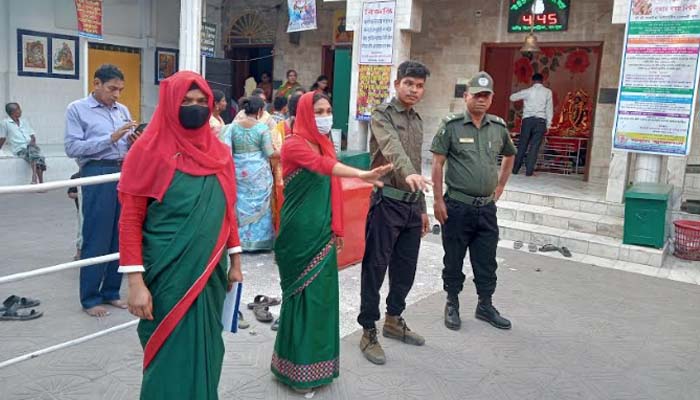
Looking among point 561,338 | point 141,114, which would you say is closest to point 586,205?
point 561,338

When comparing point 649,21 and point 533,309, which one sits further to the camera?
point 649,21

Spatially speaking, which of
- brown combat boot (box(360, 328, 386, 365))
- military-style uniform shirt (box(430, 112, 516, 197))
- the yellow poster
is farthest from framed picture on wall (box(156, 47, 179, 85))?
brown combat boot (box(360, 328, 386, 365))

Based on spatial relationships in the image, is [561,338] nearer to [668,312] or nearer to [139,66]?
[668,312]

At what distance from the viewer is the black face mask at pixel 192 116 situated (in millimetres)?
2412

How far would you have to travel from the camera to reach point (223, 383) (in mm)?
3465

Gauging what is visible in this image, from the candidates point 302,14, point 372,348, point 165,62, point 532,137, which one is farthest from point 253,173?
point 165,62

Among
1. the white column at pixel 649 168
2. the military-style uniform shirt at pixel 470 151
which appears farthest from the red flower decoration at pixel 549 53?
the military-style uniform shirt at pixel 470 151

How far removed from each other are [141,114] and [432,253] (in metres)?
8.80

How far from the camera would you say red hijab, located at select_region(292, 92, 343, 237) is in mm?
3336

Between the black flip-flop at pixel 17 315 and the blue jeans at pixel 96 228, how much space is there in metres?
0.31

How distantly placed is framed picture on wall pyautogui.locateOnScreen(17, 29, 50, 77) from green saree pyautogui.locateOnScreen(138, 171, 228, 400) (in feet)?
32.3

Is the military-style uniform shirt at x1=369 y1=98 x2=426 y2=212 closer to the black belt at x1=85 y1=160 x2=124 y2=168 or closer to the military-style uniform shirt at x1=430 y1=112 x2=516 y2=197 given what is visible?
the military-style uniform shirt at x1=430 y1=112 x2=516 y2=197

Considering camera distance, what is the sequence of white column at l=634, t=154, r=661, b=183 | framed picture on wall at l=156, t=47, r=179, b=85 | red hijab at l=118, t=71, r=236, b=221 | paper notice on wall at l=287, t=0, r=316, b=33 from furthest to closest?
framed picture on wall at l=156, t=47, r=179, b=85 < paper notice on wall at l=287, t=0, r=316, b=33 < white column at l=634, t=154, r=661, b=183 < red hijab at l=118, t=71, r=236, b=221

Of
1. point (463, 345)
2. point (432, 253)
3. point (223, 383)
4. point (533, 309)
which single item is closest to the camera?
point (223, 383)
